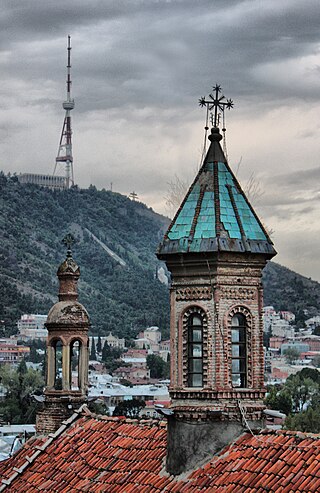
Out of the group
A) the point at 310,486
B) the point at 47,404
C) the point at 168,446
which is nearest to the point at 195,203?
the point at 168,446

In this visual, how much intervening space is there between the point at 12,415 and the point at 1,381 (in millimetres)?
17434

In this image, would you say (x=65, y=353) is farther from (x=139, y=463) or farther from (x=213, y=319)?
(x=213, y=319)

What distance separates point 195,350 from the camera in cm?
1830

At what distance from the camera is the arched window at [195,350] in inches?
716

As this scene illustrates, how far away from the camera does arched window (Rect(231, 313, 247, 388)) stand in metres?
18.2

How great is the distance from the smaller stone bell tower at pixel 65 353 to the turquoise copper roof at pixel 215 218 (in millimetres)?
6389

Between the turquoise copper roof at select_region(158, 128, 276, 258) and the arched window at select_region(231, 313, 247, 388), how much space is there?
105 centimetres

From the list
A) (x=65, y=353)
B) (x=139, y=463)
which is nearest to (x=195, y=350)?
(x=139, y=463)

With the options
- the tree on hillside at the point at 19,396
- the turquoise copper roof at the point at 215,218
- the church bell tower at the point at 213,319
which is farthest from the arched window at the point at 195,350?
the tree on hillside at the point at 19,396

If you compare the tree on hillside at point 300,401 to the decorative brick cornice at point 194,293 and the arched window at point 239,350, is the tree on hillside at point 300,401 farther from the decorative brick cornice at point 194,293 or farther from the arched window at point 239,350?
the decorative brick cornice at point 194,293

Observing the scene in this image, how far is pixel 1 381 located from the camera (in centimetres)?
12962

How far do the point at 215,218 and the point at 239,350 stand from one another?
190 cm

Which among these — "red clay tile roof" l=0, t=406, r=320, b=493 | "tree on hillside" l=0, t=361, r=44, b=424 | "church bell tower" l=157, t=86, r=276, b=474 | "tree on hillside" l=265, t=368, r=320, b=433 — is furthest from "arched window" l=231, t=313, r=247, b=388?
"tree on hillside" l=0, t=361, r=44, b=424

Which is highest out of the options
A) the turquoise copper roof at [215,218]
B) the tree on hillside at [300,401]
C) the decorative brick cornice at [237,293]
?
the turquoise copper roof at [215,218]
